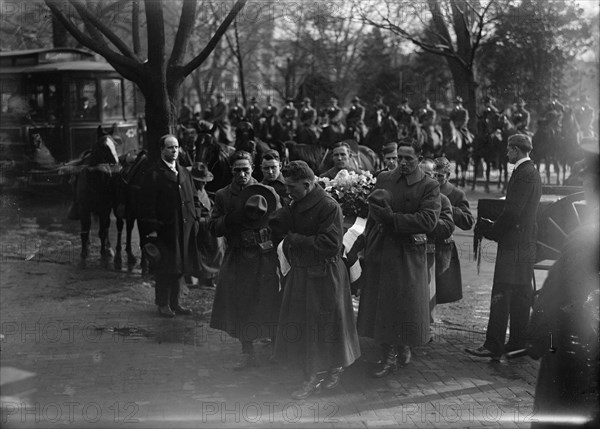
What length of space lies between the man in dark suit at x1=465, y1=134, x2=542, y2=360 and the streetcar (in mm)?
13100

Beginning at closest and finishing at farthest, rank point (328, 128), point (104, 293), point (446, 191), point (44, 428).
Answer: point (44, 428)
point (446, 191)
point (104, 293)
point (328, 128)

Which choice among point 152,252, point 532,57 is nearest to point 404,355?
point 152,252

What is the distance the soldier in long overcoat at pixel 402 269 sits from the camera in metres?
6.70

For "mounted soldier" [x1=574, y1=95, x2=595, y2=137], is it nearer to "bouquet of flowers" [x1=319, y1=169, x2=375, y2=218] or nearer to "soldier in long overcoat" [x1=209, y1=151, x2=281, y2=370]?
"bouquet of flowers" [x1=319, y1=169, x2=375, y2=218]

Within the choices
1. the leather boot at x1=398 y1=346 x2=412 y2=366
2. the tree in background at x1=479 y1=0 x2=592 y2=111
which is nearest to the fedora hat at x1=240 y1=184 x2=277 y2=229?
the leather boot at x1=398 y1=346 x2=412 y2=366

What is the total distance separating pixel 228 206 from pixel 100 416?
211 cm

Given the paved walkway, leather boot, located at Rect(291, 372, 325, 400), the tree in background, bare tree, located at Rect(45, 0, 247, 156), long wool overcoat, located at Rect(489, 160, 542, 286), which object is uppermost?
the tree in background

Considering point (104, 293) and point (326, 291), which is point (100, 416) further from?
point (104, 293)

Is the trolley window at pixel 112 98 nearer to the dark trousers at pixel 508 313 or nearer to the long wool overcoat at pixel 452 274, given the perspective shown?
the long wool overcoat at pixel 452 274

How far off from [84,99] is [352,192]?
45.2 feet

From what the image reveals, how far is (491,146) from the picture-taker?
21328 mm

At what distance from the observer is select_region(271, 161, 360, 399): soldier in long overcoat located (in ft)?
20.1

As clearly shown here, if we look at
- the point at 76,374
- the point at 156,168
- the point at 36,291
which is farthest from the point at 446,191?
the point at 36,291

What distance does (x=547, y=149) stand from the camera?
69.6 feet
